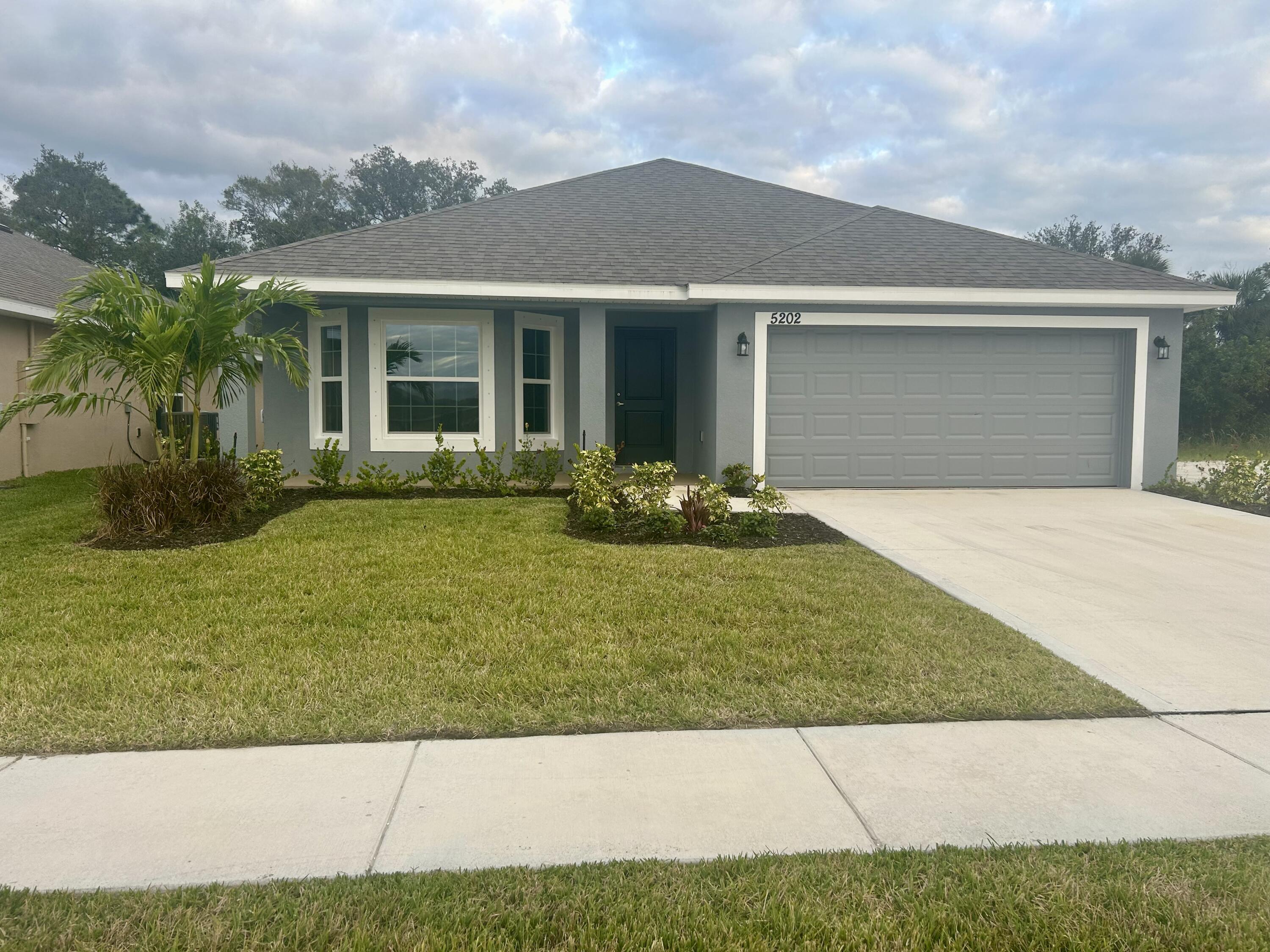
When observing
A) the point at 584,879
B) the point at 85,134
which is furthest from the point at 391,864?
the point at 85,134

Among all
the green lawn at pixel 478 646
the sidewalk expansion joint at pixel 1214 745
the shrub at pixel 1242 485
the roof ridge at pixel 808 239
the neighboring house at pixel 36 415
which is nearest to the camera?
the sidewalk expansion joint at pixel 1214 745

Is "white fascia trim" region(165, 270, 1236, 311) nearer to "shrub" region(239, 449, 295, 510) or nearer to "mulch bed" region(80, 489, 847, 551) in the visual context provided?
"shrub" region(239, 449, 295, 510)

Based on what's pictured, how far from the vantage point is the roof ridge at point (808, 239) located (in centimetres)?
1078

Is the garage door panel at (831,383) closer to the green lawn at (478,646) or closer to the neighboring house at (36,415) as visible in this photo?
the green lawn at (478,646)

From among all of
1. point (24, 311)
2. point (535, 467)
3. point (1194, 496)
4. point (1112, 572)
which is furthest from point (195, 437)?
point (1194, 496)

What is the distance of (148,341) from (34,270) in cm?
941

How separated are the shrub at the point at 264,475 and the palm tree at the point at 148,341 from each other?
0.80m

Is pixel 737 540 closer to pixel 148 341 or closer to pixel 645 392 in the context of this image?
pixel 148 341

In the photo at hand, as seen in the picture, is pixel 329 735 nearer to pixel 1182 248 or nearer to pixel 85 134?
pixel 1182 248

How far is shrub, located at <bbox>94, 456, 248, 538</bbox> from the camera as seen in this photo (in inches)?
288

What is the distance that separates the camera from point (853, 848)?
248cm

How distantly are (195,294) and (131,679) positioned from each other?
16.9 feet

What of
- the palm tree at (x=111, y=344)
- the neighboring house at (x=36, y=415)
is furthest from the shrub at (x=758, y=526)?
the neighboring house at (x=36, y=415)

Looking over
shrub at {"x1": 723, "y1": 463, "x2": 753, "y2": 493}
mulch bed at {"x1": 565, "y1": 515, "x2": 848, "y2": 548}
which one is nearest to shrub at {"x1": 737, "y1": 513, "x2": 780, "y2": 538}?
mulch bed at {"x1": 565, "y1": 515, "x2": 848, "y2": 548}
